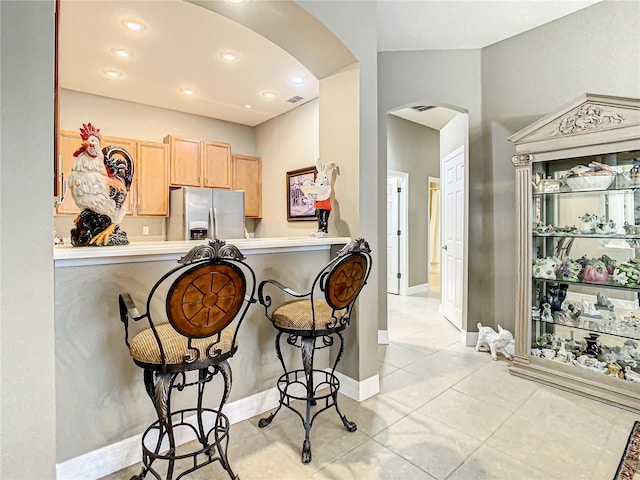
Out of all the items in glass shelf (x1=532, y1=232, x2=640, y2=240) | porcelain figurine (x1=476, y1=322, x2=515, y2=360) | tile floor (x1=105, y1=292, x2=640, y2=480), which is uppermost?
glass shelf (x1=532, y1=232, x2=640, y2=240)

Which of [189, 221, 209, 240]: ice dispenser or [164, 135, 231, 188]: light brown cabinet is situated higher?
[164, 135, 231, 188]: light brown cabinet

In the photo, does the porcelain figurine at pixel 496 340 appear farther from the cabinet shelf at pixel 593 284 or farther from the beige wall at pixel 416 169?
the beige wall at pixel 416 169

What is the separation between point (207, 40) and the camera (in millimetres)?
3133

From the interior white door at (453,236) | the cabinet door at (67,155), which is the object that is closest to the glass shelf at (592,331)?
the interior white door at (453,236)

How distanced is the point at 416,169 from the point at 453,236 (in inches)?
84.2

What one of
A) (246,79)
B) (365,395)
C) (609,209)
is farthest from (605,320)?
(246,79)

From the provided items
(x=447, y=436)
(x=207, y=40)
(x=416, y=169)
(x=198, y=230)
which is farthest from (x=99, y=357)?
(x=416, y=169)

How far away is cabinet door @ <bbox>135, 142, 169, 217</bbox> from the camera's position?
461 cm

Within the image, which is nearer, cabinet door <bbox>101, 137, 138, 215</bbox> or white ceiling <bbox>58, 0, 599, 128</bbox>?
white ceiling <bbox>58, 0, 599, 128</bbox>

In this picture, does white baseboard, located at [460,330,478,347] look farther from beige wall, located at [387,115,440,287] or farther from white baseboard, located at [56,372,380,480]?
beige wall, located at [387,115,440,287]

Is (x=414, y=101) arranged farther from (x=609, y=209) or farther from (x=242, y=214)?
(x=242, y=214)

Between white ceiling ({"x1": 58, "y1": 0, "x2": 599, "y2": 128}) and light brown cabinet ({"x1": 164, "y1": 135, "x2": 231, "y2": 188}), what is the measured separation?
0.68 metres

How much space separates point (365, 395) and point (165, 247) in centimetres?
170

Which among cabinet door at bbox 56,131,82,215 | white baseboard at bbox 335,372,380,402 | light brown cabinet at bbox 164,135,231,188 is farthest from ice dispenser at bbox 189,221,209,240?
white baseboard at bbox 335,372,380,402
